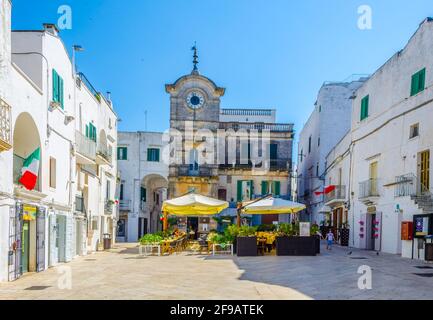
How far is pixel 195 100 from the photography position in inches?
1607

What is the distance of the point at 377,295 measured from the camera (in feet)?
34.9

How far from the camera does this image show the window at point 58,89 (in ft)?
59.4

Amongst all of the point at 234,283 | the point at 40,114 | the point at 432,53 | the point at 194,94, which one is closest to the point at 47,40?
the point at 40,114

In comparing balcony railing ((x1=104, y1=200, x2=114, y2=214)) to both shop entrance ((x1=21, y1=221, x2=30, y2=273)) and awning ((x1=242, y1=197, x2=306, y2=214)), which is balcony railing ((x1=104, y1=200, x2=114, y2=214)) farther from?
shop entrance ((x1=21, y1=221, x2=30, y2=273))

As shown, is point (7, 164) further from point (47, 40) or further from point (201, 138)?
point (201, 138)

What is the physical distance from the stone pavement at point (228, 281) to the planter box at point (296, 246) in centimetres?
208

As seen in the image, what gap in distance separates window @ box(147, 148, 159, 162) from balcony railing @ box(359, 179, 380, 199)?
65.4 ft

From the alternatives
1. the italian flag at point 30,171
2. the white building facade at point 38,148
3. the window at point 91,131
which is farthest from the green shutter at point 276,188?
the italian flag at point 30,171

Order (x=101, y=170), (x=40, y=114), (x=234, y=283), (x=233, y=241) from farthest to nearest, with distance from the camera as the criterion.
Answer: (x=101, y=170) → (x=233, y=241) → (x=40, y=114) → (x=234, y=283)

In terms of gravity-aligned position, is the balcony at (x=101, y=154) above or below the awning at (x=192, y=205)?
above

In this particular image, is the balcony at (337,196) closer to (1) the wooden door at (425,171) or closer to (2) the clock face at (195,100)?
(1) the wooden door at (425,171)

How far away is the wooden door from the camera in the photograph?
20000 mm

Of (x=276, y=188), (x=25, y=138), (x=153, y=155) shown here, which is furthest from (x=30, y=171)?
(x=276, y=188)

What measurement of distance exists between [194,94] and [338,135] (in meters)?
12.6
